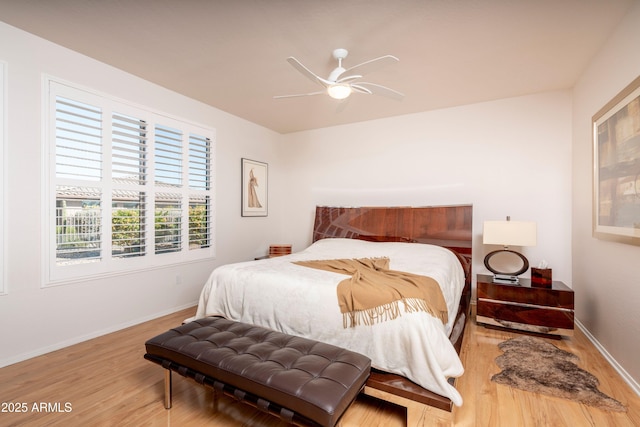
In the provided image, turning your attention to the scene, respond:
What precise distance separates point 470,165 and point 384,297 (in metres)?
2.76

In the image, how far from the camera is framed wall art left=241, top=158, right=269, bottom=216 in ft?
14.7

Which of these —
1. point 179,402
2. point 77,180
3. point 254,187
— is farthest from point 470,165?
point 77,180

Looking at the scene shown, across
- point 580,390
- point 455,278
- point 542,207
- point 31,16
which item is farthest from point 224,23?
point 542,207

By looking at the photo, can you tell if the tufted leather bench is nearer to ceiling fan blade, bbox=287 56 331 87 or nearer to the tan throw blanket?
the tan throw blanket

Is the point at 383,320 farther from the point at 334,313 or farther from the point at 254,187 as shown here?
the point at 254,187

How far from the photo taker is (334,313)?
1898 millimetres

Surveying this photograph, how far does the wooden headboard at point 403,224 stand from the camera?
3.61 metres

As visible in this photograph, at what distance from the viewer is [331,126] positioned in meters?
4.80

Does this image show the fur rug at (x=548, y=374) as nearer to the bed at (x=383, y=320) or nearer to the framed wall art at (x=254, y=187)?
the bed at (x=383, y=320)

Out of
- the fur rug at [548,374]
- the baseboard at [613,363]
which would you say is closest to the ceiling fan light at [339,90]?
the fur rug at [548,374]

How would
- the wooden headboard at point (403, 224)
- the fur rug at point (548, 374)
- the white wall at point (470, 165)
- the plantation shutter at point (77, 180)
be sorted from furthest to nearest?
the wooden headboard at point (403, 224), the white wall at point (470, 165), the plantation shutter at point (77, 180), the fur rug at point (548, 374)

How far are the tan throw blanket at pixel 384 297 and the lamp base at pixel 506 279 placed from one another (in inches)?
A: 55.6

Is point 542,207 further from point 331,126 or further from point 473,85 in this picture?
point 331,126

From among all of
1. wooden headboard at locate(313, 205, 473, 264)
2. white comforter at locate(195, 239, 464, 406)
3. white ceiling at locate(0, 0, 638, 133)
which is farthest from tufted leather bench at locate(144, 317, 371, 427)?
wooden headboard at locate(313, 205, 473, 264)
